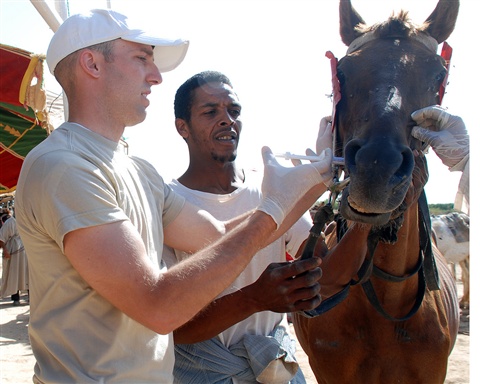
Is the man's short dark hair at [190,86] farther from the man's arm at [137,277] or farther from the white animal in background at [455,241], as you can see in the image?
the white animal in background at [455,241]

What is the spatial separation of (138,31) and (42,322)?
108 cm

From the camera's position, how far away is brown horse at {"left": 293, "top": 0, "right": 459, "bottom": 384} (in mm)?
1997

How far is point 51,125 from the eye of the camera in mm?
4738

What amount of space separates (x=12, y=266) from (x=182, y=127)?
999cm

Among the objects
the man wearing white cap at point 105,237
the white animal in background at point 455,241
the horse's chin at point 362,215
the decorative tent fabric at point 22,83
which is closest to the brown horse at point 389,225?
the horse's chin at point 362,215

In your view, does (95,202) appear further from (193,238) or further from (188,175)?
(188,175)

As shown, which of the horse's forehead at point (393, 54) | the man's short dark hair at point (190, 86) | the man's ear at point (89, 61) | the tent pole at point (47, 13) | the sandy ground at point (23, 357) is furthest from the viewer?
the sandy ground at point (23, 357)

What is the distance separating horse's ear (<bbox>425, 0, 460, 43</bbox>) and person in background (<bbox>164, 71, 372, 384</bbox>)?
0.77m

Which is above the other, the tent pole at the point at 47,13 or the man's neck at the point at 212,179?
the tent pole at the point at 47,13

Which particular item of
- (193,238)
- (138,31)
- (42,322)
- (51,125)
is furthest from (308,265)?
(51,125)

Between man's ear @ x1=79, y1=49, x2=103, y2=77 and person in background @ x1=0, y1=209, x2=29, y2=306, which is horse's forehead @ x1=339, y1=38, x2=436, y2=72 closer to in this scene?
man's ear @ x1=79, y1=49, x2=103, y2=77

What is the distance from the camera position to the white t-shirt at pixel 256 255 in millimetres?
2338

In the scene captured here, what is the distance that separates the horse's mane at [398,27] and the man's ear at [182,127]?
1167mm

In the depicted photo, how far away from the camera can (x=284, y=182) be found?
6.35 ft
